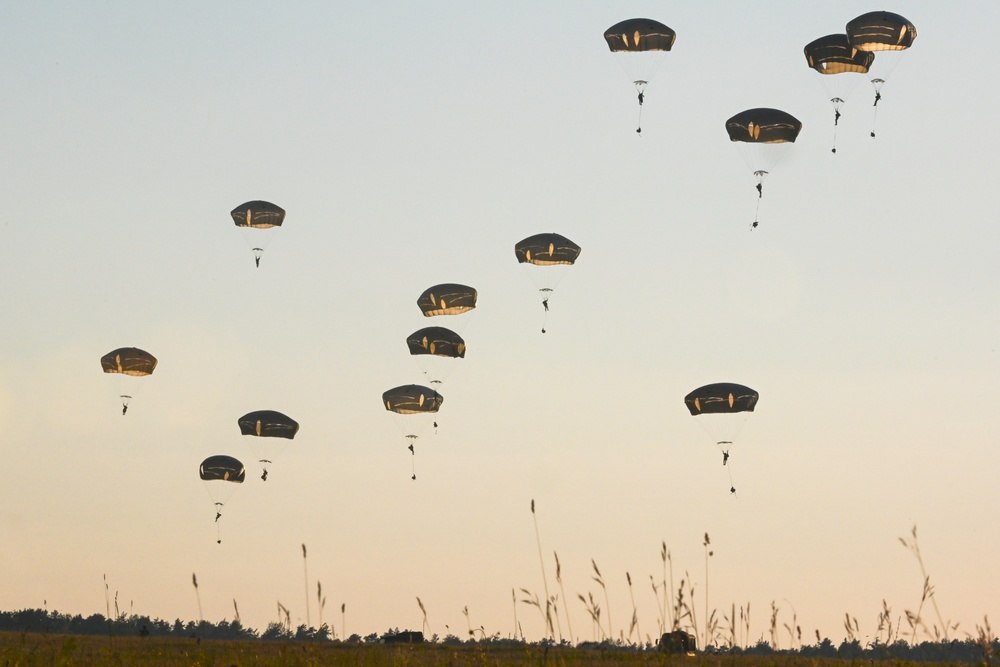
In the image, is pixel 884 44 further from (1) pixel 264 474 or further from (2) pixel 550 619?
(2) pixel 550 619

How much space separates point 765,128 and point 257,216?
24983 millimetres

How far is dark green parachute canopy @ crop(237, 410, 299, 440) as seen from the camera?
198 feet

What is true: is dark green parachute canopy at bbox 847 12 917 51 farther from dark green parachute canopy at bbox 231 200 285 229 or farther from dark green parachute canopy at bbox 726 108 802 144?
dark green parachute canopy at bbox 231 200 285 229

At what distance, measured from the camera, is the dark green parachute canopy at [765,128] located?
52.8 metres

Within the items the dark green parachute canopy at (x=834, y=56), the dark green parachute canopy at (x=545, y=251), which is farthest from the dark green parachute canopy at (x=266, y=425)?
the dark green parachute canopy at (x=834, y=56)

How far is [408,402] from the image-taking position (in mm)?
61031

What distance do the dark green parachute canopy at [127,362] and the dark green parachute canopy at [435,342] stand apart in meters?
14.1

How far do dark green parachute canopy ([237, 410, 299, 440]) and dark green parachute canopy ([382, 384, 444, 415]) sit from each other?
186 inches

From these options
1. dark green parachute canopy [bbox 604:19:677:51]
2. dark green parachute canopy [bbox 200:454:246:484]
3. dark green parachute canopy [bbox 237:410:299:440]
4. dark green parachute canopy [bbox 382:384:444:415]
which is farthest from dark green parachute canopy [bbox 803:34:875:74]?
dark green parachute canopy [bbox 200:454:246:484]

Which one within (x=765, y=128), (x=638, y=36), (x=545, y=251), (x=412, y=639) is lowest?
(x=412, y=639)

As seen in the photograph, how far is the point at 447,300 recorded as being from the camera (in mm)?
58906

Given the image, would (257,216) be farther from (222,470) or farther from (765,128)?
(765,128)

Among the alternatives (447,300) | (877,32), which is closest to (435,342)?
(447,300)

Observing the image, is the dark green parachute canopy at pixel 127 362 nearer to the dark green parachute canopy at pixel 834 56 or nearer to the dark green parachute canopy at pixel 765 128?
the dark green parachute canopy at pixel 765 128
